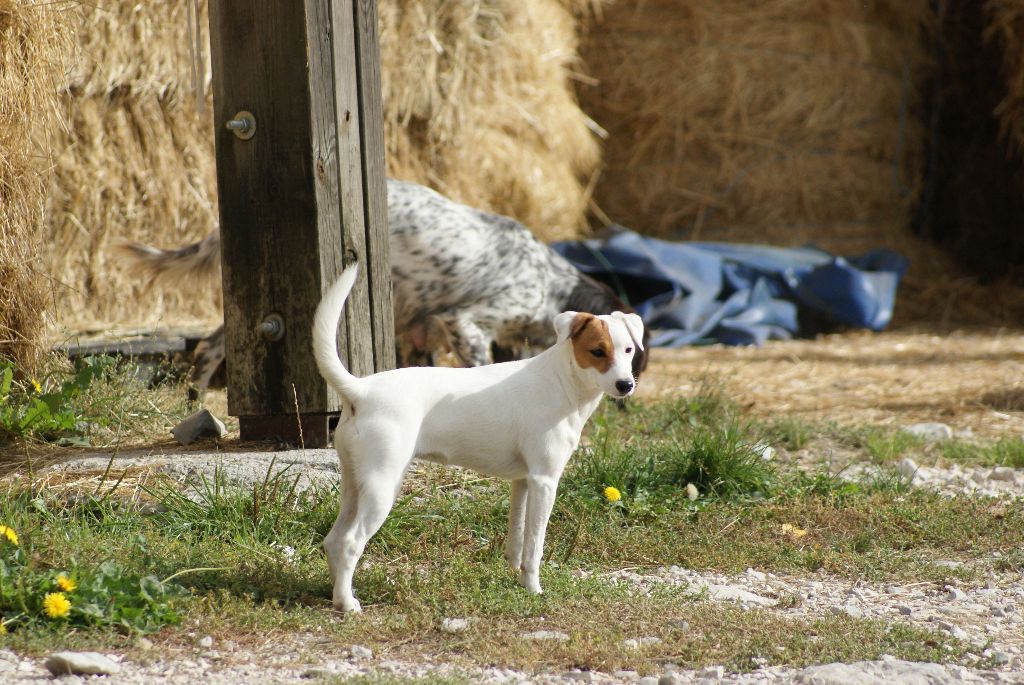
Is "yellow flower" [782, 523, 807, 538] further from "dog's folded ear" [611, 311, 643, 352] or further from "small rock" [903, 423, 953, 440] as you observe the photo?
"small rock" [903, 423, 953, 440]

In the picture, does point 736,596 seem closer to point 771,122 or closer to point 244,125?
point 244,125

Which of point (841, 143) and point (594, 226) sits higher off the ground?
point (841, 143)

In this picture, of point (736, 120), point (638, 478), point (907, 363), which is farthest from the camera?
point (736, 120)

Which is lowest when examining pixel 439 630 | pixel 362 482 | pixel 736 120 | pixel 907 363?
pixel 907 363

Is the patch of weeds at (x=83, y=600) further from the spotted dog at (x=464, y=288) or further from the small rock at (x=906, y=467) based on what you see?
the spotted dog at (x=464, y=288)


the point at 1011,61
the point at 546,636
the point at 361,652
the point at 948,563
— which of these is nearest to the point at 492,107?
the point at 1011,61

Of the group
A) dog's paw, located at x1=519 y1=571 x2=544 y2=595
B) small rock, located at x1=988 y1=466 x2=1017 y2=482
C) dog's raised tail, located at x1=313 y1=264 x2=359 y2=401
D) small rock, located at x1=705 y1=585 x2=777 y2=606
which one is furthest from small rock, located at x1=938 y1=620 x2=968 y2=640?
small rock, located at x1=988 y1=466 x2=1017 y2=482

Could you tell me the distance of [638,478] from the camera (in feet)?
13.1

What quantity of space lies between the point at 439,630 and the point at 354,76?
200 cm

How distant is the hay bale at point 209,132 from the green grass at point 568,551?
217 centimetres

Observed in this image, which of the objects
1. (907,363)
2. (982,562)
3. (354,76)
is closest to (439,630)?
(982,562)

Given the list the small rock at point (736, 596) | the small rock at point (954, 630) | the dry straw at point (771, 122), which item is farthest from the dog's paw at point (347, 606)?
the dry straw at point (771, 122)

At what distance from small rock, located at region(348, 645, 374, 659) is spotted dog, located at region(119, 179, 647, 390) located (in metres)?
3.27

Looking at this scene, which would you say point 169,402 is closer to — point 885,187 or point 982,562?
point 982,562
